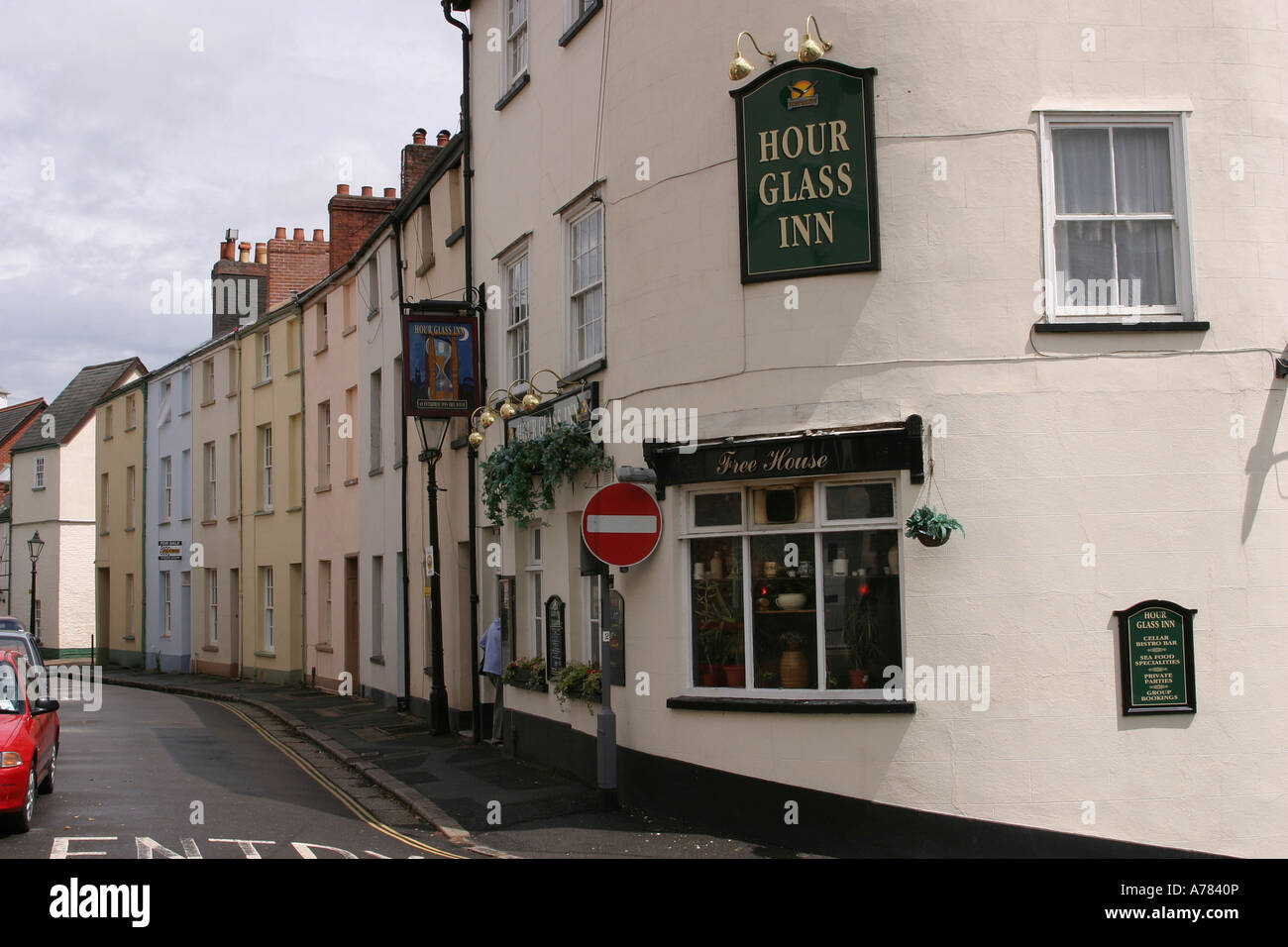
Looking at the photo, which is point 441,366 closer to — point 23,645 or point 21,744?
point 23,645

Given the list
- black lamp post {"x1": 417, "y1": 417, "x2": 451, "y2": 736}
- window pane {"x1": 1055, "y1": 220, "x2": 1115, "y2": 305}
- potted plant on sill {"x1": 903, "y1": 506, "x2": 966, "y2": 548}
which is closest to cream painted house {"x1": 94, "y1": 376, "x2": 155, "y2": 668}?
black lamp post {"x1": 417, "y1": 417, "x2": 451, "y2": 736}

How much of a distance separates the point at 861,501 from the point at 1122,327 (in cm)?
237

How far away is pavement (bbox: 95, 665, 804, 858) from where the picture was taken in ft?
33.8

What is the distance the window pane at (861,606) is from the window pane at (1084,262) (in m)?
2.36

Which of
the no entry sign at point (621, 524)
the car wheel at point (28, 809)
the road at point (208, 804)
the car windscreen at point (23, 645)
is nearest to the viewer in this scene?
the road at point (208, 804)

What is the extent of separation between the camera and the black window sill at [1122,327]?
937cm

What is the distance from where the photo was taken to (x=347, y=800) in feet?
43.9

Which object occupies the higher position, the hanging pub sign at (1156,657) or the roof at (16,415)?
the roof at (16,415)

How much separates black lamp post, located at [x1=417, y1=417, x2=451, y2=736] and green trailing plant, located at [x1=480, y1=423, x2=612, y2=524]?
2.75 m

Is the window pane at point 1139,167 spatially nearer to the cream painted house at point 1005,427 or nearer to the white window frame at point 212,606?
the cream painted house at point 1005,427

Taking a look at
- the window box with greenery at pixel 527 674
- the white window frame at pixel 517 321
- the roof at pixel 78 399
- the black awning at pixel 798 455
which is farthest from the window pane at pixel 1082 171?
the roof at pixel 78 399

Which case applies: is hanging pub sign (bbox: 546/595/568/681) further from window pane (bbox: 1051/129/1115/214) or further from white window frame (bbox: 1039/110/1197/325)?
window pane (bbox: 1051/129/1115/214)

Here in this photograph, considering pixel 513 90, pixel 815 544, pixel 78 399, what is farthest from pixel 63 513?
pixel 815 544

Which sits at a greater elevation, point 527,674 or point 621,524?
point 621,524
